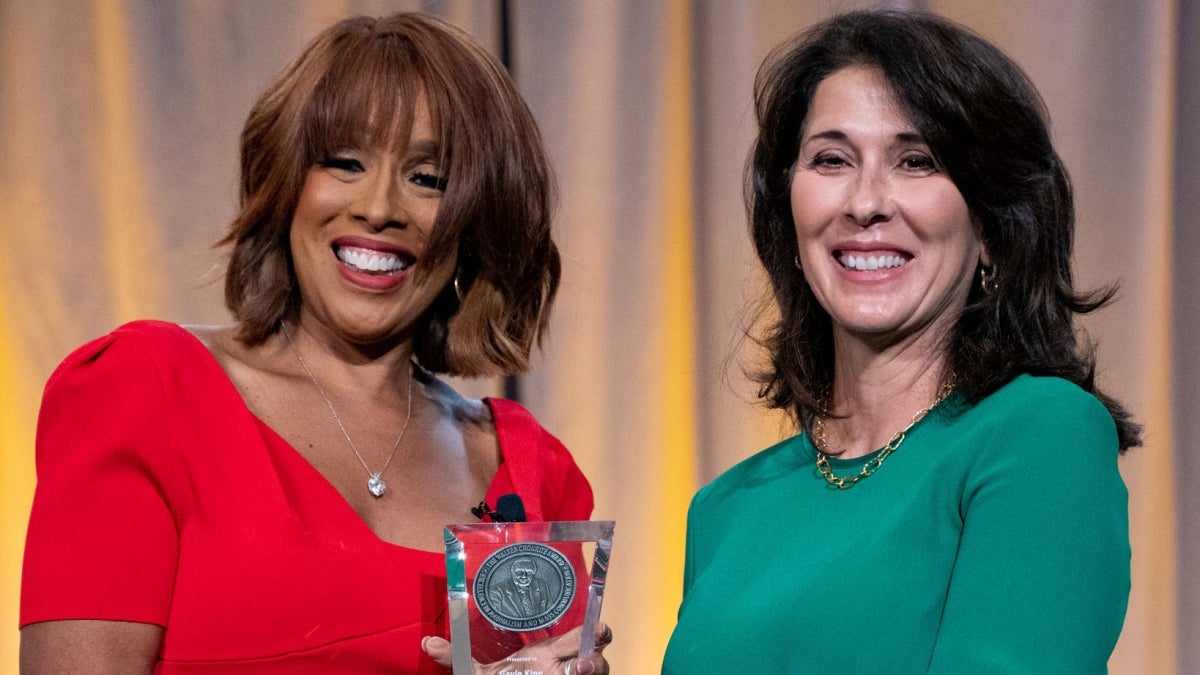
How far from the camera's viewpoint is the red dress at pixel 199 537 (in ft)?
5.27

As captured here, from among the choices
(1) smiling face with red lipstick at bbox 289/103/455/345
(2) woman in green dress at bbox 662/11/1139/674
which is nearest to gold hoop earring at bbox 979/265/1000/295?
(2) woman in green dress at bbox 662/11/1139/674

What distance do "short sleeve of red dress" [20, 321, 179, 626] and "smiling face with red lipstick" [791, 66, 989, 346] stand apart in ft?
2.63

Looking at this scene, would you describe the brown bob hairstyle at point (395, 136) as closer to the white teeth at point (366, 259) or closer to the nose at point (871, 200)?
the white teeth at point (366, 259)

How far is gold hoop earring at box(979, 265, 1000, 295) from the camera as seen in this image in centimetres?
154

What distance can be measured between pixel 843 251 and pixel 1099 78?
152cm

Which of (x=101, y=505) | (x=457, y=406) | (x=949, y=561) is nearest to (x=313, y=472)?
Result: (x=101, y=505)

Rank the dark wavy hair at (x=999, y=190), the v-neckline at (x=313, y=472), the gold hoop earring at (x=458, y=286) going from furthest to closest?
the gold hoop earring at (x=458, y=286) < the v-neckline at (x=313, y=472) < the dark wavy hair at (x=999, y=190)

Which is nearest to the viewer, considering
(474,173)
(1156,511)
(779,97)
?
(779,97)

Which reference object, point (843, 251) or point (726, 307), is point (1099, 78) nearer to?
point (726, 307)

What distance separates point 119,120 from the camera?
2.87 m

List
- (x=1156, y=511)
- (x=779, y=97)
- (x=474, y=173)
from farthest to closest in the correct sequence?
1. (x=1156, y=511)
2. (x=474, y=173)
3. (x=779, y=97)

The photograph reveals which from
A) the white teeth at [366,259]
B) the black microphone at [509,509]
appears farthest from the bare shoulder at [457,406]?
the black microphone at [509,509]

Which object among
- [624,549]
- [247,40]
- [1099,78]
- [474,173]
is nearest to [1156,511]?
[1099,78]

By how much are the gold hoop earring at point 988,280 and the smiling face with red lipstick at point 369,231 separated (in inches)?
28.2
